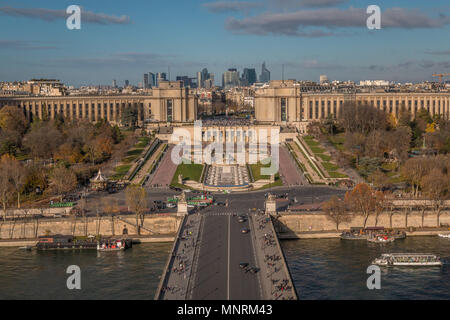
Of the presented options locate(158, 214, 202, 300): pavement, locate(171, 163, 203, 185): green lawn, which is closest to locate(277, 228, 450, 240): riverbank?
locate(158, 214, 202, 300): pavement

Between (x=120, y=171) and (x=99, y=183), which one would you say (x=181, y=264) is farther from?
(x=120, y=171)

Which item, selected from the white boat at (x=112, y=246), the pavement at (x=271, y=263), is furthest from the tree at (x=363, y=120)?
the white boat at (x=112, y=246)

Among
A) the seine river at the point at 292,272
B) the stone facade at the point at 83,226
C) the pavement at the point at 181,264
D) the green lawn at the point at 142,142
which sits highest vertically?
the green lawn at the point at 142,142

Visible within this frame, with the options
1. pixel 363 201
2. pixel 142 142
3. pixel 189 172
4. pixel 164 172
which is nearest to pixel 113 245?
pixel 363 201

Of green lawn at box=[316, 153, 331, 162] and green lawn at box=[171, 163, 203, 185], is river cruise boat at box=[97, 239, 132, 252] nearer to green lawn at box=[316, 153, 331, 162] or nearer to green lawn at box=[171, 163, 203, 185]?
green lawn at box=[171, 163, 203, 185]

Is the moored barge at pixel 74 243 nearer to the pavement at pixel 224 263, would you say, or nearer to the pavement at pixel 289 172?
the pavement at pixel 224 263

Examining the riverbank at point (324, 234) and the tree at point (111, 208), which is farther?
the tree at point (111, 208)
